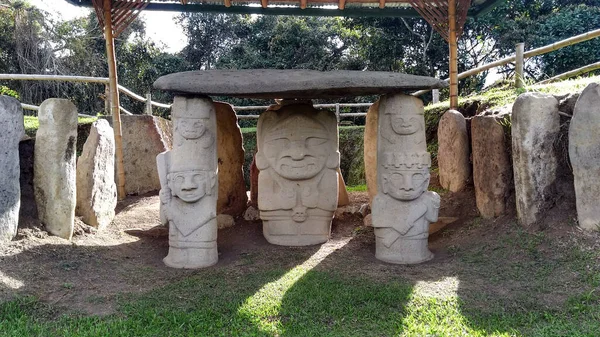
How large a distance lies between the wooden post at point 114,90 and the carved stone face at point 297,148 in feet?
10.2

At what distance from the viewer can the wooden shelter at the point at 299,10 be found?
7344 millimetres

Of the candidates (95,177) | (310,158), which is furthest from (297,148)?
(95,177)

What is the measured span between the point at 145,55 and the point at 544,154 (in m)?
17.3

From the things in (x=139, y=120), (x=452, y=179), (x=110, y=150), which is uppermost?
(x=139, y=120)

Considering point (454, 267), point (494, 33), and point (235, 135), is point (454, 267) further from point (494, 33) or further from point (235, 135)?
point (494, 33)

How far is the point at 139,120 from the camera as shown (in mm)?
8953

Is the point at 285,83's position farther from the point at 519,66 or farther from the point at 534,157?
the point at 519,66

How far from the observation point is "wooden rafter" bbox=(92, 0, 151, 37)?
7285 millimetres

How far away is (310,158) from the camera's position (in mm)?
5852

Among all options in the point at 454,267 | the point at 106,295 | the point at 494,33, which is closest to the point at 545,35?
the point at 494,33

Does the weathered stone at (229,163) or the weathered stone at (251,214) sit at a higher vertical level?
the weathered stone at (229,163)

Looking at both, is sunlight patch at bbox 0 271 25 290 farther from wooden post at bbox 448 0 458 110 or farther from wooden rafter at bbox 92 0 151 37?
wooden post at bbox 448 0 458 110

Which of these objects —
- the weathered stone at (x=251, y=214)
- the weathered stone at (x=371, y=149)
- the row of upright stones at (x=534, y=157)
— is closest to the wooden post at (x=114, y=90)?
the weathered stone at (x=251, y=214)

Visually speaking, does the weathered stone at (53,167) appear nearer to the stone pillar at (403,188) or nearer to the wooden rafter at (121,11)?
the wooden rafter at (121,11)
